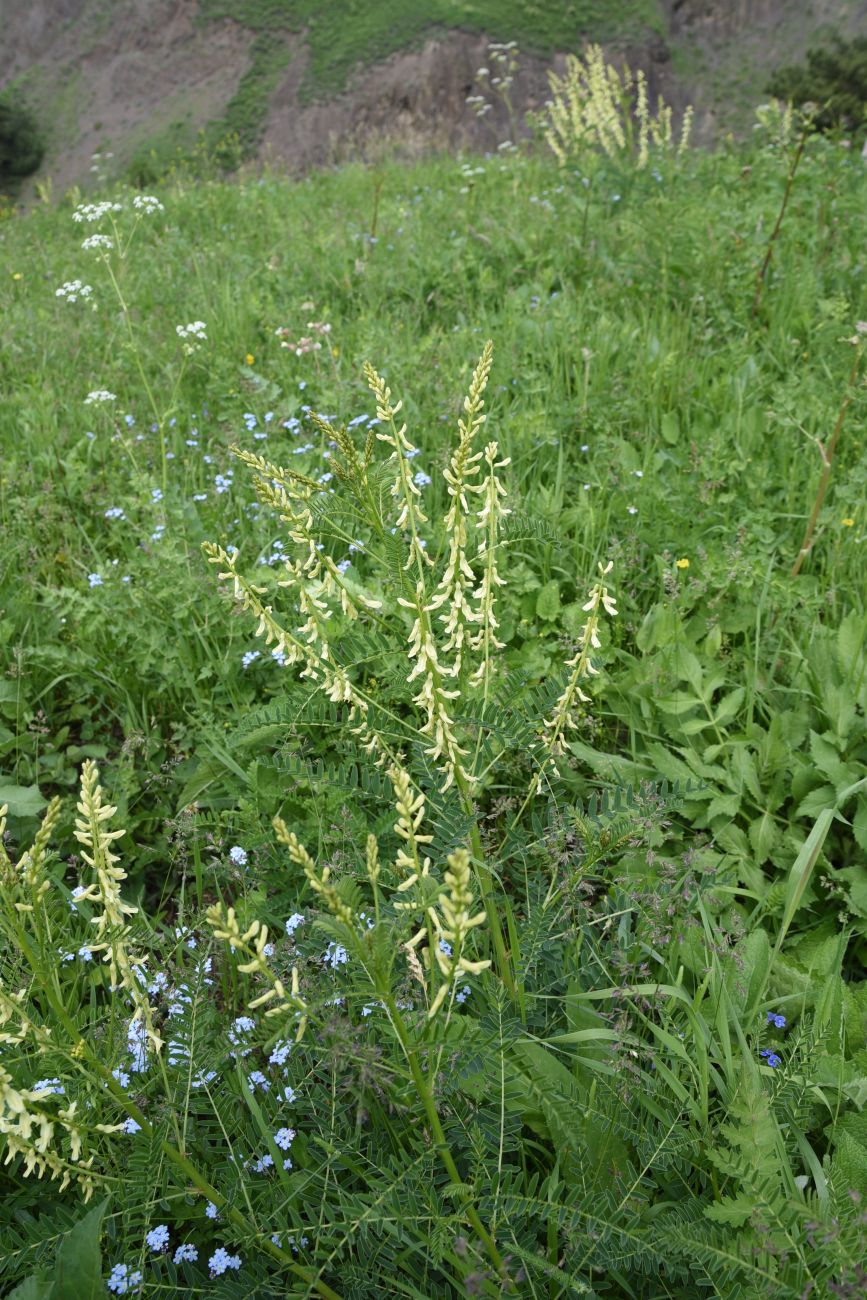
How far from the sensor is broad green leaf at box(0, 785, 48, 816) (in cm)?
244

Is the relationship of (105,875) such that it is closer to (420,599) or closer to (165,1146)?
(165,1146)

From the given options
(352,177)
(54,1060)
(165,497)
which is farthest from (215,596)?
(352,177)

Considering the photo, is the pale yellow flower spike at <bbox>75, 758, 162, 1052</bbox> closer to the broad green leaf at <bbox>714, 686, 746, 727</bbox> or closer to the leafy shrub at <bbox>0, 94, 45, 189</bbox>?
the broad green leaf at <bbox>714, 686, 746, 727</bbox>

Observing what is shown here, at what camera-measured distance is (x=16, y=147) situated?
46.9 meters

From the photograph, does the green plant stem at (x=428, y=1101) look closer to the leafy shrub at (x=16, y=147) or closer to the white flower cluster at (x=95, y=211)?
the white flower cluster at (x=95, y=211)

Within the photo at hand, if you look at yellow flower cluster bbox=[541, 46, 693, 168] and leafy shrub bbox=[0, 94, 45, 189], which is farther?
leafy shrub bbox=[0, 94, 45, 189]

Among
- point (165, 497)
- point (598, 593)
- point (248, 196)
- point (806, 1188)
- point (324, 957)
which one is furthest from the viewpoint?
point (248, 196)

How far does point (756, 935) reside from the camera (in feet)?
6.44

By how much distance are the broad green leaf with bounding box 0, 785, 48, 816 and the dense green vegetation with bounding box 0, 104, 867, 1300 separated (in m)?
0.02

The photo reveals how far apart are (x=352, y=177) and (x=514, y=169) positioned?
182cm

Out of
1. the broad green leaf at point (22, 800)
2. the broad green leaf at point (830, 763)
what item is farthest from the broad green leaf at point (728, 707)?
the broad green leaf at point (22, 800)

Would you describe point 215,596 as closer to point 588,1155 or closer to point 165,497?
point 165,497

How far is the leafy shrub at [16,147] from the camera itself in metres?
45.5

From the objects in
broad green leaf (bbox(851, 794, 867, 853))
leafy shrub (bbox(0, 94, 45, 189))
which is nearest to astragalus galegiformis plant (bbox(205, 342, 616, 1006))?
broad green leaf (bbox(851, 794, 867, 853))
